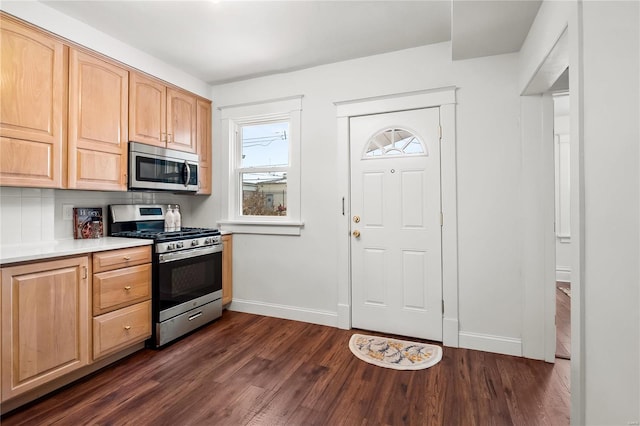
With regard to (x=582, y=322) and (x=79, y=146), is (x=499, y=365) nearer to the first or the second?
(x=582, y=322)

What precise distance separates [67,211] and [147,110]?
1.09 meters

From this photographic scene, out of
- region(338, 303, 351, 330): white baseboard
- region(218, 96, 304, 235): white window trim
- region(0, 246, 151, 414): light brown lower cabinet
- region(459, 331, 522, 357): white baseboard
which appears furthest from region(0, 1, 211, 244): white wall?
region(459, 331, 522, 357): white baseboard

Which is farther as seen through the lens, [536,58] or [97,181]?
[97,181]

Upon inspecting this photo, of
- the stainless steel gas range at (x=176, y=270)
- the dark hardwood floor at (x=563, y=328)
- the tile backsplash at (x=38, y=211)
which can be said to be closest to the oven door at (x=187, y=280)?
the stainless steel gas range at (x=176, y=270)

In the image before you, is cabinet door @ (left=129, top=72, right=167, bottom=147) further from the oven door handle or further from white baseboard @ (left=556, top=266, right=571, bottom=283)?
white baseboard @ (left=556, top=266, right=571, bottom=283)

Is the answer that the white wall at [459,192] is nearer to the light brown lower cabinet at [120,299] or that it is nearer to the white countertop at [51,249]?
the light brown lower cabinet at [120,299]

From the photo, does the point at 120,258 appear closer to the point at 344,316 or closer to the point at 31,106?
the point at 31,106

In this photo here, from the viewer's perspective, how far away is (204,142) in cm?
352

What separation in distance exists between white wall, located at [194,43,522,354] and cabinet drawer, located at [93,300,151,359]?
3.71 feet

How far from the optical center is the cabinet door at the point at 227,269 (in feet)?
11.1

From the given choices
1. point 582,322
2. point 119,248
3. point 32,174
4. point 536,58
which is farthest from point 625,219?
point 32,174

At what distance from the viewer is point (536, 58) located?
197 centimetres

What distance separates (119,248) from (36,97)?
3.73 ft

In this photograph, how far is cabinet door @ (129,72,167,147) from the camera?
2.74 metres
